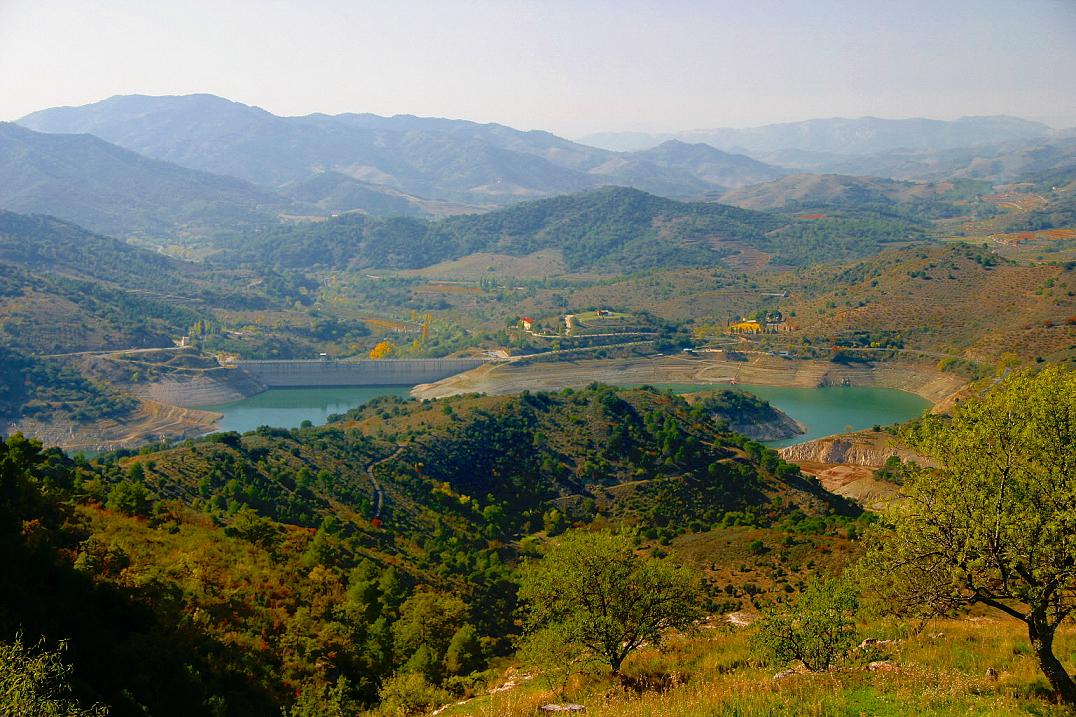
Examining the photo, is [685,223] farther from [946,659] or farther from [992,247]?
[946,659]

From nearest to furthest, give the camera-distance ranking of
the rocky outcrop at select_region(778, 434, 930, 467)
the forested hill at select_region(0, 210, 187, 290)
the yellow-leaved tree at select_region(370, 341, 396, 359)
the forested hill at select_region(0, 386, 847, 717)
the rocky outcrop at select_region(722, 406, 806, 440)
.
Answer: the forested hill at select_region(0, 386, 847, 717) < the rocky outcrop at select_region(778, 434, 930, 467) < the rocky outcrop at select_region(722, 406, 806, 440) < the yellow-leaved tree at select_region(370, 341, 396, 359) < the forested hill at select_region(0, 210, 187, 290)

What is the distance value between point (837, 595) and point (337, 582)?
11.9 m

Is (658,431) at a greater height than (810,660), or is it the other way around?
(810,660)

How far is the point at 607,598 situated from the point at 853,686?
174 inches

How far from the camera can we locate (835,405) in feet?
254

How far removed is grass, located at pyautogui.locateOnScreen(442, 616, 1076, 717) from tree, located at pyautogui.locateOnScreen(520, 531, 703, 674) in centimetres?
53

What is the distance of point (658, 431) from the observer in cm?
4447

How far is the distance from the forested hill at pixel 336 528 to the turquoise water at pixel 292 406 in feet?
81.6

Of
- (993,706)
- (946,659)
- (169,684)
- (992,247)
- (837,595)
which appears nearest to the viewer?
(993,706)

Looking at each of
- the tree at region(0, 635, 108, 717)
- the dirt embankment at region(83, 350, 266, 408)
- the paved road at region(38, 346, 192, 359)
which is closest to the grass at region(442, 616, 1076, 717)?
the tree at region(0, 635, 108, 717)

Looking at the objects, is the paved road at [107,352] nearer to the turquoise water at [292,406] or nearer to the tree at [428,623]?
the turquoise water at [292,406]

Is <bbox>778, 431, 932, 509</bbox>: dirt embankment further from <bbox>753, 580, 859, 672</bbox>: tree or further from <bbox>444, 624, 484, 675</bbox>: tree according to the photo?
<bbox>753, 580, 859, 672</bbox>: tree

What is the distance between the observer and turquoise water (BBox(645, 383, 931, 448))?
6962 centimetres

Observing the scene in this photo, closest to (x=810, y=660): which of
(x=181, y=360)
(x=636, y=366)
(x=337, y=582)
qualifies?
(x=337, y=582)
